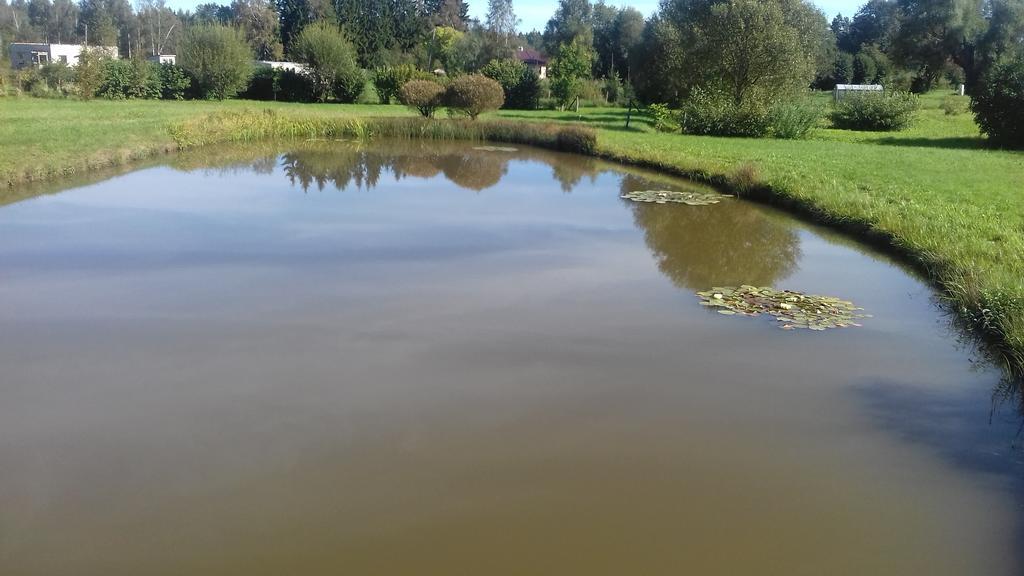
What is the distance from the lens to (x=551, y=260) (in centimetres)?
1028

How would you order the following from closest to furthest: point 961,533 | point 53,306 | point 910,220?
point 961,533
point 53,306
point 910,220

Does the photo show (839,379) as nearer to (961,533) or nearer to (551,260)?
(961,533)

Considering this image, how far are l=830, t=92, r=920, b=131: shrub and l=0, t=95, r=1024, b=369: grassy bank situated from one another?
806mm

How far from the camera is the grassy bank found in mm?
9116

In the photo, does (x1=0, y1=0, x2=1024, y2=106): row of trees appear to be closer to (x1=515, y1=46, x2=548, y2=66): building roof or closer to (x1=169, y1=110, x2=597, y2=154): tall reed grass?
(x1=515, y1=46, x2=548, y2=66): building roof

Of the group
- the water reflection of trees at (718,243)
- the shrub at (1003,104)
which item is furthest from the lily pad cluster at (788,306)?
the shrub at (1003,104)

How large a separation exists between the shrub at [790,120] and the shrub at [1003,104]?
4.85 meters

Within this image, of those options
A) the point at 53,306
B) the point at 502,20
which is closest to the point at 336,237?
the point at 53,306

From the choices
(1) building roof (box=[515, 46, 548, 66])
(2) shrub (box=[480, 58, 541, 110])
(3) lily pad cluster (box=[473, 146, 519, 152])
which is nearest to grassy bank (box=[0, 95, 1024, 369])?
(3) lily pad cluster (box=[473, 146, 519, 152])

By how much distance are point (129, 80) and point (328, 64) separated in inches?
349

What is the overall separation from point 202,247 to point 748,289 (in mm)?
6944

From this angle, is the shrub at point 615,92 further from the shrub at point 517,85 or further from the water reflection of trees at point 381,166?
the water reflection of trees at point 381,166

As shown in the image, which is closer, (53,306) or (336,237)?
(53,306)

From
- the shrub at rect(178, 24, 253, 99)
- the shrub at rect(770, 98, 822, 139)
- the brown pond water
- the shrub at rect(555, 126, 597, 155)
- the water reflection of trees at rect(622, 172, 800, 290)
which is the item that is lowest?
the brown pond water
